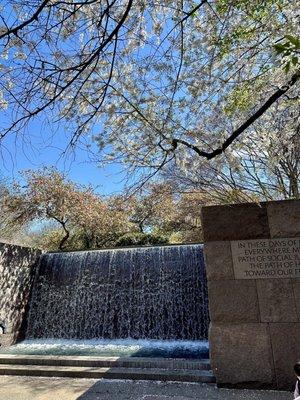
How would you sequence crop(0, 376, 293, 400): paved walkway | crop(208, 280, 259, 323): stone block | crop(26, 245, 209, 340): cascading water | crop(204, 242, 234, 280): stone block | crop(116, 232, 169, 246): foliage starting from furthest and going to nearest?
crop(116, 232, 169, 246): foliage → crop(26, 245, 209, 340): cascading water → crop(204, 242, 234, 280): stone block → crop(208, 280, 259, 323): stone block → crop(0, 376, 293, 400): paved walkway

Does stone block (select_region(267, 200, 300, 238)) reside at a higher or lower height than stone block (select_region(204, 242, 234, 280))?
higher

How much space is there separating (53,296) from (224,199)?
5.02m

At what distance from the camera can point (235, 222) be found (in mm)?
4992

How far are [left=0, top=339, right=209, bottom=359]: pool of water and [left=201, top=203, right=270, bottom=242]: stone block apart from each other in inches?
109

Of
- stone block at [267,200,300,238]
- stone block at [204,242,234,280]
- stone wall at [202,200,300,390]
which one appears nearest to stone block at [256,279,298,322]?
stone wall at [202,200,300,390]

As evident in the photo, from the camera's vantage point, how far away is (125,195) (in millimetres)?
4426

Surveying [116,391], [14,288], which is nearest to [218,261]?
[116,391]

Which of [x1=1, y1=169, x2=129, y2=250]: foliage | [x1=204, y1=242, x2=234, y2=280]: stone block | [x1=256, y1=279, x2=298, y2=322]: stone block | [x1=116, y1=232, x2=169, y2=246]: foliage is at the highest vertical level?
[x1=1, y1=169, x2=129, y2=250]: foliage

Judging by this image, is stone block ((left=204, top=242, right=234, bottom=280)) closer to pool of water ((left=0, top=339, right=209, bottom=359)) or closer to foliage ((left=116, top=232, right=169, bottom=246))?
A: pool of water ((left=0, top=339, right=209, bottom=359))

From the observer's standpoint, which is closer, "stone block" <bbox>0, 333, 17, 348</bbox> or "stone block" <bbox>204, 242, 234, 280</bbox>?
"stone block" <bbox>204, 242, 234, 280</bbox>

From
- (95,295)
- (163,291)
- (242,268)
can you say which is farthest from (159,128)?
(95,295)

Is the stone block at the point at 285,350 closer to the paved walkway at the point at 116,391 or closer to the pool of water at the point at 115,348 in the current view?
the paved walkway at the point at 116,391

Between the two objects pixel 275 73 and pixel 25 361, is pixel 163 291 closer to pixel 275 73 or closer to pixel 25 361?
pixel 25 361

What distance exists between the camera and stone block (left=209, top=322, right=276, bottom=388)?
4586mm
